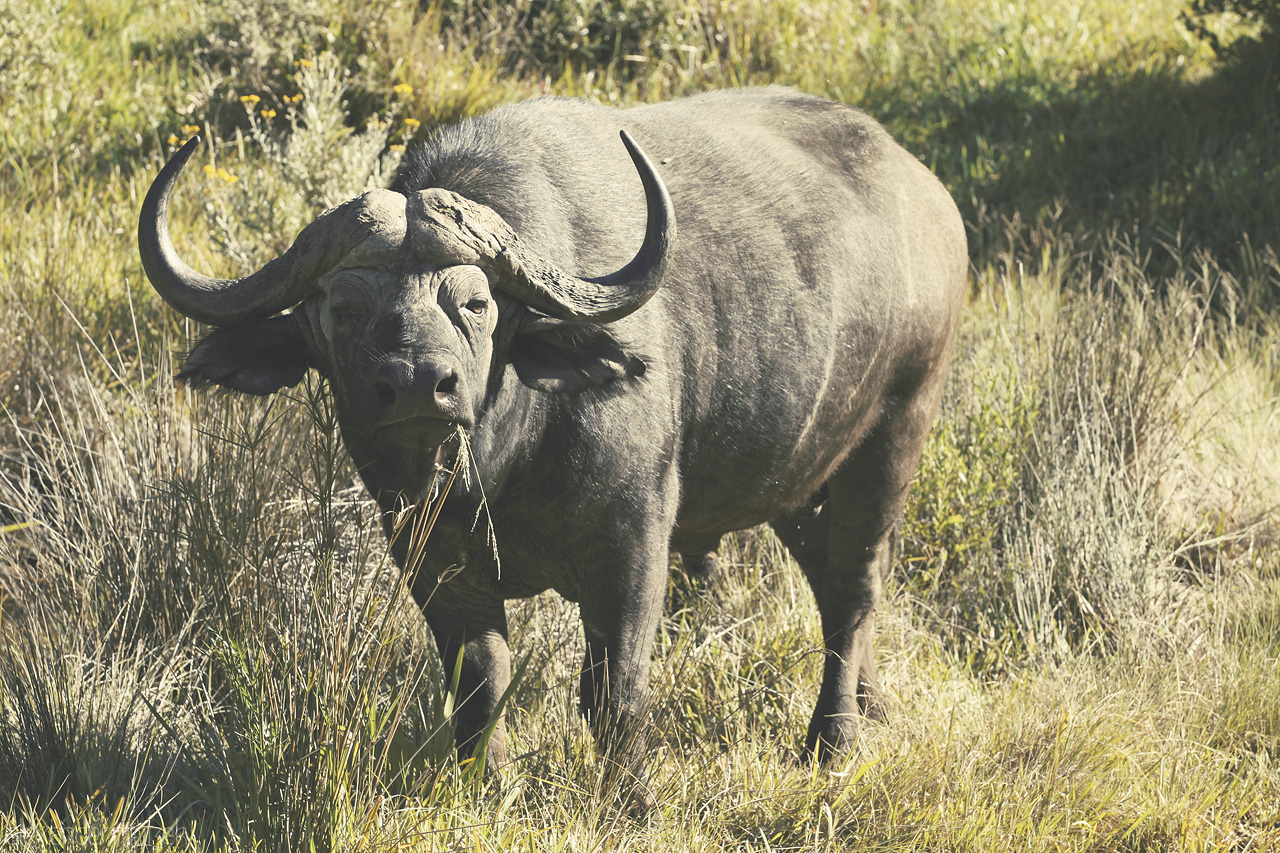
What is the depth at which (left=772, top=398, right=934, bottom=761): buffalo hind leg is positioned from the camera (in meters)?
4.36

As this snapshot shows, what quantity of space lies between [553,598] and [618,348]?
1.88 metres

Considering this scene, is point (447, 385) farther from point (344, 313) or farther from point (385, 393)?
point (344, 313)

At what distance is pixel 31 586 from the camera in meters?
4.29

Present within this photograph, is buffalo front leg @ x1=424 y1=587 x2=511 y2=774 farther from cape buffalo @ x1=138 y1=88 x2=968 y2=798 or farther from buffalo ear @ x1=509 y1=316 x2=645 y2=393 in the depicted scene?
buffalo ear @ x1=509 y1=316 x2=645 y2=393

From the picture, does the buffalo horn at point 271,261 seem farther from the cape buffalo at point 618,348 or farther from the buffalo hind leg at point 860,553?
the buffalo hind leg at point 860,553

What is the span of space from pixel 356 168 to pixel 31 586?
2.75 metres

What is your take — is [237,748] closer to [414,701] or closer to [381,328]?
[414,701]

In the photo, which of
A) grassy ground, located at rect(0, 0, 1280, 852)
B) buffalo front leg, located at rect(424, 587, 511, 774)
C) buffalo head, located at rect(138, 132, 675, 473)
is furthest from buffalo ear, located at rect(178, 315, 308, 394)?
buffalo front leg, located at rect(424, 587, 511, 774)

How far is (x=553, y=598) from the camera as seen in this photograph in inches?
185

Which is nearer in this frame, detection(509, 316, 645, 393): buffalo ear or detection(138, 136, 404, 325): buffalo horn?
detection(138, 136, 404, 325): buffalo horn

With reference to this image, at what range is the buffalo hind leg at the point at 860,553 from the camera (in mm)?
4355

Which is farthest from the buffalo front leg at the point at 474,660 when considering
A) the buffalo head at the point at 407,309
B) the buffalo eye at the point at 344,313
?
the buffalo eye at the point at 344,313

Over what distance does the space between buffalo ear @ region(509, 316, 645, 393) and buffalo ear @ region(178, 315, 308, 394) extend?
541 millimetres

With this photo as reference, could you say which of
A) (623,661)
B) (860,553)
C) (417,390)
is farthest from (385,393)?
(860,553)
